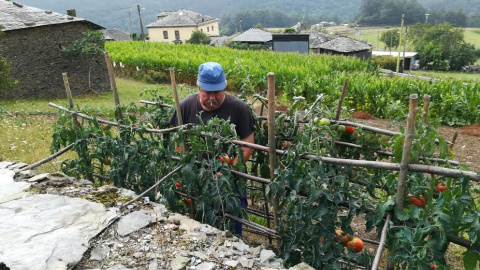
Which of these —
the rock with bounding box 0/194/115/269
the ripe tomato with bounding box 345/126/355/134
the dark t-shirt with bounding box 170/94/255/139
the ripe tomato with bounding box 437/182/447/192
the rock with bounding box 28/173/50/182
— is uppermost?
the dark t-shirt with bounding box 170/94/255/139

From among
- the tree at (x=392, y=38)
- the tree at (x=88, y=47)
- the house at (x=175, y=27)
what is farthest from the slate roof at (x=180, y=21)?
the tree at (x=88, y=47)

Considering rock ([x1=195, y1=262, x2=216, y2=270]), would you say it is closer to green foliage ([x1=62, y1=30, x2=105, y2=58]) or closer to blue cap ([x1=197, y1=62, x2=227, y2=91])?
blue cap ([x1=197, y1=62, x2=227, y2=91])

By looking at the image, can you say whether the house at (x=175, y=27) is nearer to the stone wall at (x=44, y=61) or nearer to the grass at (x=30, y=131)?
the stone wall at (x=44, y=61)

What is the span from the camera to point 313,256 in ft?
9.34

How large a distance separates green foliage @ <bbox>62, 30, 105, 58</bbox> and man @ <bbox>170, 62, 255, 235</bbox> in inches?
525

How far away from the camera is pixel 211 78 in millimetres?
3439

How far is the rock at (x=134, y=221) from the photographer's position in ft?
9.42

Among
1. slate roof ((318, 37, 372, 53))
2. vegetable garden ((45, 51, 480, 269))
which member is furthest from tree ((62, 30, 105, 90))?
slate roof ((318, 37, 372, 53))

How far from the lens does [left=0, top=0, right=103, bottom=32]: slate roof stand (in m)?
14.3

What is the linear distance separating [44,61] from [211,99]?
Answer: 560 inches

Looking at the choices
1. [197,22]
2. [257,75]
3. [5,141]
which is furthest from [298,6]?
[5,141]

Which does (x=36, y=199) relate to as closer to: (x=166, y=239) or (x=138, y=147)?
(x=138, y=147)

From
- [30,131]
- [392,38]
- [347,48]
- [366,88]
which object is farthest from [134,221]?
[392,38]

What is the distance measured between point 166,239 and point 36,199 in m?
1.34
